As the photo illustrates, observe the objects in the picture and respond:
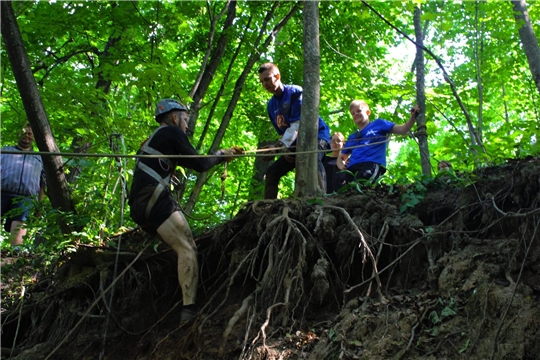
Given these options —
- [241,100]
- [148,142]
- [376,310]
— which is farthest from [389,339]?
[241,100]

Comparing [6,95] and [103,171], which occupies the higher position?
[6,95]

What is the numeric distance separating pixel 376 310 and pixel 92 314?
2.89 m

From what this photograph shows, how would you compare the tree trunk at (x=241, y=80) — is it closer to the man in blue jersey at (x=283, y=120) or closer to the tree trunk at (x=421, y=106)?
the man in blue jersey at (x=283, y=120)

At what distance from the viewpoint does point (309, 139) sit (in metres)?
5.08

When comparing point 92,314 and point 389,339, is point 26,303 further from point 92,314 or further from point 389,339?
point 389,339

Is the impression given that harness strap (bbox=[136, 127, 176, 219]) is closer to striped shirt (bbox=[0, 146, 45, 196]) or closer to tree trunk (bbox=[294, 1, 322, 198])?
tree trunk (bbox=[294, 1, 322, 198])

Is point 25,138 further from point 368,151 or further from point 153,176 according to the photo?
point 368,151

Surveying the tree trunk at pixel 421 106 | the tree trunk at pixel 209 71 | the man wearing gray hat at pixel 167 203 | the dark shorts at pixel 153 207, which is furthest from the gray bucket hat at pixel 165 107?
the tree trunk at pixel 421 106

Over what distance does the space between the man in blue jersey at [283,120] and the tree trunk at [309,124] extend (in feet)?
1.21

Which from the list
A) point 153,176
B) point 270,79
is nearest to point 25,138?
point 153,176

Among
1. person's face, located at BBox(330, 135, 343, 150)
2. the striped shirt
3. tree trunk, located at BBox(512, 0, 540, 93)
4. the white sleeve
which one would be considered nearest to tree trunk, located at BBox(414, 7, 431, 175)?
person's face, located at BBox(330, 135, 343, 150)

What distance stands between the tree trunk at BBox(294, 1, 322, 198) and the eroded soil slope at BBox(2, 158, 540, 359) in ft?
1.17

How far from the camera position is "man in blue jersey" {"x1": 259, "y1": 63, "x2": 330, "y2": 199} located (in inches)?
220

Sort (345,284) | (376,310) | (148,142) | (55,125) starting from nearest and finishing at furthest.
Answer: (376,310), (345,284), (148,142), (55,125)
